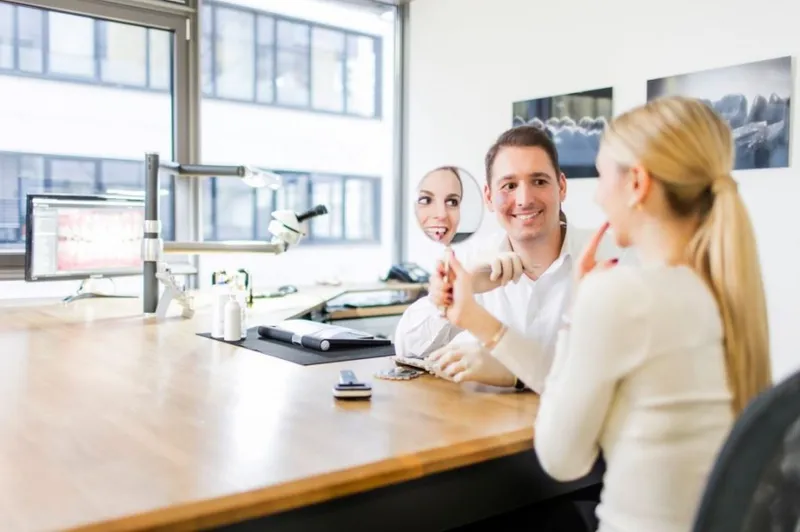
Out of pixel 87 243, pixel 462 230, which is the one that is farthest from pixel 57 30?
pixel 462 230

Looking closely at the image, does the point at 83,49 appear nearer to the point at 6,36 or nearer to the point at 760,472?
the point at 6,36

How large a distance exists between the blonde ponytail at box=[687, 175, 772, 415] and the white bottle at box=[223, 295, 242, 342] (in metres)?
1.38

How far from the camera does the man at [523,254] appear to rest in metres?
1.69

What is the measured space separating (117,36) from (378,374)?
110 inches

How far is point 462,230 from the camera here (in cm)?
221

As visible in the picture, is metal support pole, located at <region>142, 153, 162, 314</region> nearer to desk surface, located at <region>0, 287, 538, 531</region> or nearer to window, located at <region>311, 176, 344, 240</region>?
desk surface, located at <region>0, 287, 538, 531</region>

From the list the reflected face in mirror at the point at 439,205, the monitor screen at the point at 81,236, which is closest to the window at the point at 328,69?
the monitor screen at the point at 81,236

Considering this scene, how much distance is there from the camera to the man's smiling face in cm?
175

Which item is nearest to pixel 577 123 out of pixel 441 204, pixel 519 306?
pixel 441 204

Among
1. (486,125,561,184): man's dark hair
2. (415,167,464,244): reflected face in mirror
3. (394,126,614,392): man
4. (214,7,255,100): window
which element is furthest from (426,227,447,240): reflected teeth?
(214,7,255,100): window

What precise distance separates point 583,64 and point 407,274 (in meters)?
1.48

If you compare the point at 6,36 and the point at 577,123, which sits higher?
the point at 6,36

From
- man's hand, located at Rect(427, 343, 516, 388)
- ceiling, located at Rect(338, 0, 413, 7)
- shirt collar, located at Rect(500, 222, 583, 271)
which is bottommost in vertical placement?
man's hand, located at Rect(427, 343, 516, 388)

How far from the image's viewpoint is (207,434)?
1170 millimetres
